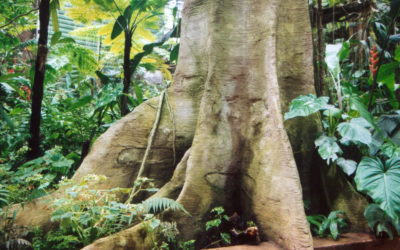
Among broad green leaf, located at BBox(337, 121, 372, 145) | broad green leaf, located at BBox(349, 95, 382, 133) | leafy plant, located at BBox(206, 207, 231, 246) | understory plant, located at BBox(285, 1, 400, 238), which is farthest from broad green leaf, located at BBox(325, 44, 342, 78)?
leafy plant, located at BBox(206, 207, 231, 246)

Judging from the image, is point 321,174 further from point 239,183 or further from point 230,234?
point 230,234

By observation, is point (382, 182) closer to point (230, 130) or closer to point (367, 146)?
point (367, 146)

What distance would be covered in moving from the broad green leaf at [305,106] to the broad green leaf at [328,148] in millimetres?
294

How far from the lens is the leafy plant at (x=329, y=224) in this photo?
2.57 metres

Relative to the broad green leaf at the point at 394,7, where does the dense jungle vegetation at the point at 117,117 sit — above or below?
below

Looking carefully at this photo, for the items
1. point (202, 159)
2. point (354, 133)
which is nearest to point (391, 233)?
point (354, 133)

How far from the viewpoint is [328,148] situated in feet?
8.89

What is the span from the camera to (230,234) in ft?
8.10

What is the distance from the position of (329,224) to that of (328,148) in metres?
0.64

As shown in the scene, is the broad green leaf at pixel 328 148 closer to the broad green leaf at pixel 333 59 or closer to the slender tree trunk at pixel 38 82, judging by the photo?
the broad green leaf at pixel 333 59

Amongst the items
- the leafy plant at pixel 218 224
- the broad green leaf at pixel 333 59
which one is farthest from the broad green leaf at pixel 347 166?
the leafy plant at pixel 218 224

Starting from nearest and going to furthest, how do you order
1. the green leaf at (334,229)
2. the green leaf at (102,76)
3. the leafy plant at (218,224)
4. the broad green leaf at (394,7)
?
the leafy plant at (218,224)
the green leaf at (334,229)
the broad green leaf at (394,7)
the green leaf at (102,76)

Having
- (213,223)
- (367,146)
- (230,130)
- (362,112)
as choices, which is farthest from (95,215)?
(367,146)

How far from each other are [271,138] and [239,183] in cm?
52
